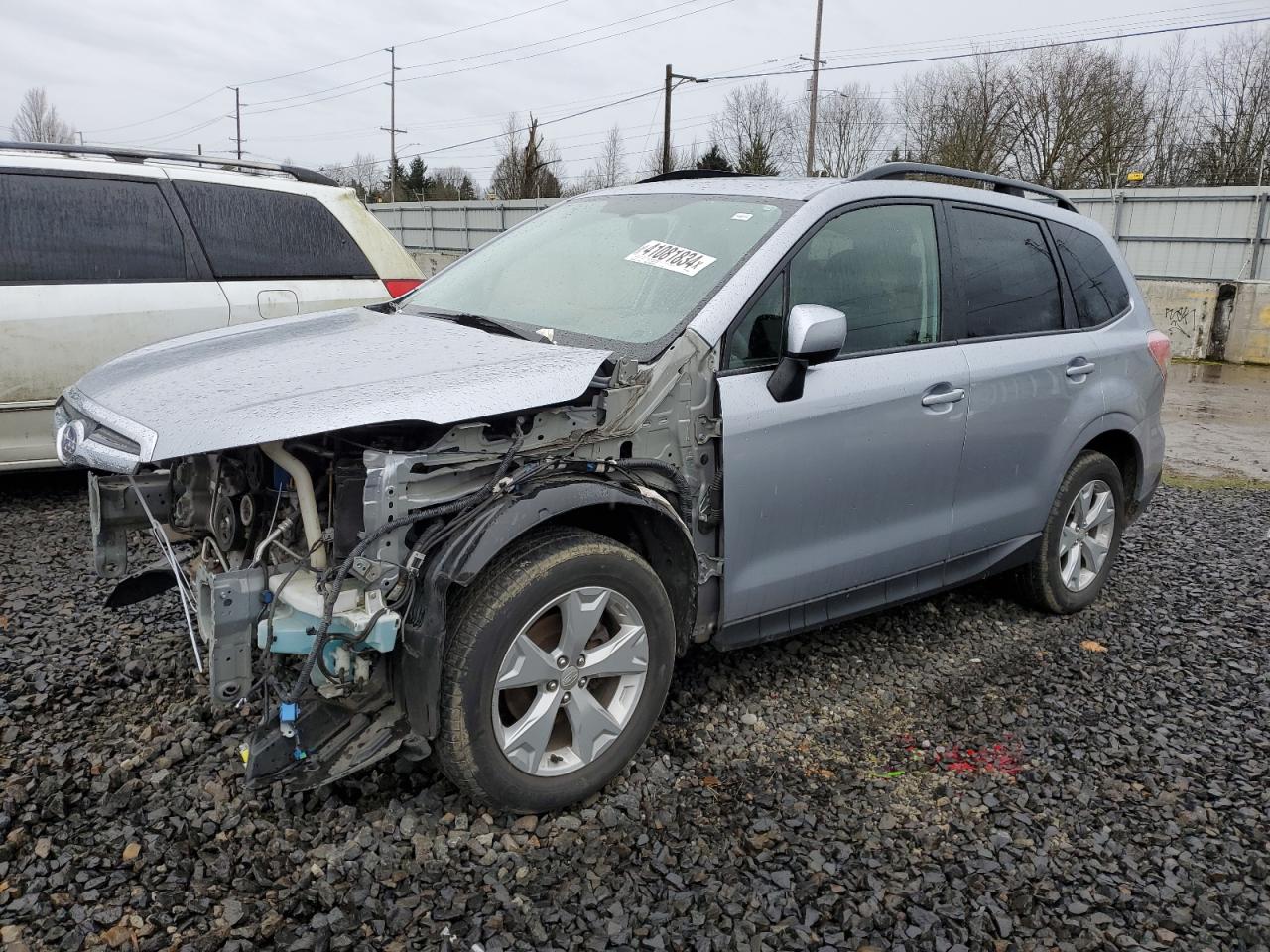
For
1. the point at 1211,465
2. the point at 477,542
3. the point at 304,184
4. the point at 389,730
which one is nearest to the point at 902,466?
the point at 477,542

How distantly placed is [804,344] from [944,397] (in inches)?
35.0

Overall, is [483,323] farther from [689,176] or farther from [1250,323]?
[1250,323]

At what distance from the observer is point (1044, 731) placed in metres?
3.36

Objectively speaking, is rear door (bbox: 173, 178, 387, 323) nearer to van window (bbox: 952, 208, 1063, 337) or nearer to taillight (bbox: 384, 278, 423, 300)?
taillight (bbox: 384, 278, 423, 300)

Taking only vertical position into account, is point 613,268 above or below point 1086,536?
above

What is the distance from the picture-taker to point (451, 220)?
89.3 feet

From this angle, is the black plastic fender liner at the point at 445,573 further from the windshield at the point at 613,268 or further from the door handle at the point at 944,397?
the door handle at the point at 944,397

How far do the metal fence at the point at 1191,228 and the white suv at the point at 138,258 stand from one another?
17765 millimetres

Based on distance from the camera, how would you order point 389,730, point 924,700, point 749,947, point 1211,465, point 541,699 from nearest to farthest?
1. point 749,947
2. point 389,730
3. point 541,699
4. point 924,700
5. point 1211,465

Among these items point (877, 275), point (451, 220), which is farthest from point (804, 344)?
point (451, 220)

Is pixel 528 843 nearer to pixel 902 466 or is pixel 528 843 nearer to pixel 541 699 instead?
pixel 541 699

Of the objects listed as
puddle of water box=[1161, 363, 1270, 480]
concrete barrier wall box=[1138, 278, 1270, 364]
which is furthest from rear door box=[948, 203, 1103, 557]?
concrete barrier wall box=[1138, 278, 1270, 364]

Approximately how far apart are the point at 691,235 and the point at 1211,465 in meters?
6.84

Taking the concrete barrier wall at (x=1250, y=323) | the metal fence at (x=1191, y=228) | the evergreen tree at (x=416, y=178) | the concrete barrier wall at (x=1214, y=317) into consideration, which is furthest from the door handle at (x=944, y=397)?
the evergreen tree at (x=416, y=178)
